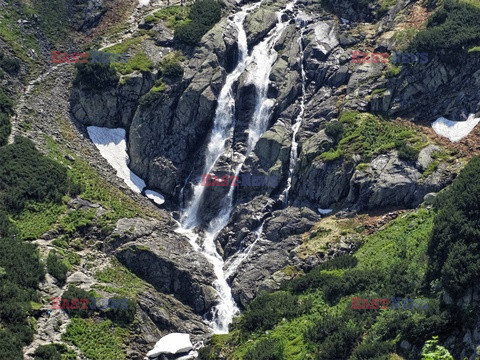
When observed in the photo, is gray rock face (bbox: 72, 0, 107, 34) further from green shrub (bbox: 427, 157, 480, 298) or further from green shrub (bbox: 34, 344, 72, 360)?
green shrub (bbox: 427, 157, 480, 298)

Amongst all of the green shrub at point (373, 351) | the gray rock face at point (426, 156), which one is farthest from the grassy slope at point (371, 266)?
the gray rock face at point (426, 156)

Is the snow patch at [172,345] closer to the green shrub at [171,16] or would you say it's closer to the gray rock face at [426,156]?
the gray rock face at [426,156]

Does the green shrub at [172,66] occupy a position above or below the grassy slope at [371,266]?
→ above

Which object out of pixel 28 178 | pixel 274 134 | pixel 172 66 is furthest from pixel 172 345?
pixel 172 66

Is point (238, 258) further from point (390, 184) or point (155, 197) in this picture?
point (390, 184)

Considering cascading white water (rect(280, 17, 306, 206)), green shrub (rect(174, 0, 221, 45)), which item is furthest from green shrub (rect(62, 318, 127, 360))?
green shrub (rect(174, 0, 221, 45))

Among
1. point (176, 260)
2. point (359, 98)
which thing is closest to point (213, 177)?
point (176, 260)

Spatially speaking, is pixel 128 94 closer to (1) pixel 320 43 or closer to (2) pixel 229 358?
(1) pixel 320 43
